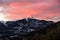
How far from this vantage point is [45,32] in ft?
33.0

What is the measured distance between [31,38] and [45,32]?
100 centimetres

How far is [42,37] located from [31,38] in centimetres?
62

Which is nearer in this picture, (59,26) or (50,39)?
(50,39)

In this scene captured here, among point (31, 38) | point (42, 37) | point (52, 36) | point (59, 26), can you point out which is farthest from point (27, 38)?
point (59, 26)

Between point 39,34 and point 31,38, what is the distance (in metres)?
0.56

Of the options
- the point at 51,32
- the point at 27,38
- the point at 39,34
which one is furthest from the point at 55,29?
the point at 27,38

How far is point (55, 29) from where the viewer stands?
10117mm

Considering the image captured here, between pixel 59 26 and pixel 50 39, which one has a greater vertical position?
pixel 59 26

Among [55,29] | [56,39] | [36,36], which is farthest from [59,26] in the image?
Result: [36,36]

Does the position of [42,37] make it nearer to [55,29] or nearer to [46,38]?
[46,38]

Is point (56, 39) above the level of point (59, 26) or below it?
below

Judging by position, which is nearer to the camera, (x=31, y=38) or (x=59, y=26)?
(x=31, y=38)

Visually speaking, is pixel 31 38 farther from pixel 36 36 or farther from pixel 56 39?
pixel 56 39

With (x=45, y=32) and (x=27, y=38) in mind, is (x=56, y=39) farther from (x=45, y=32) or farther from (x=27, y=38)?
(x=27, y=38)
